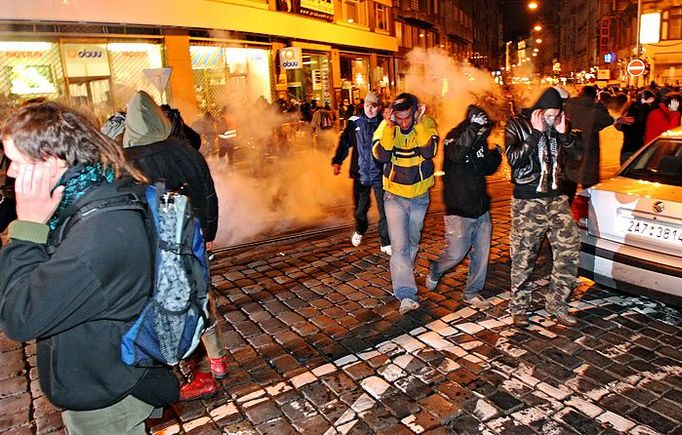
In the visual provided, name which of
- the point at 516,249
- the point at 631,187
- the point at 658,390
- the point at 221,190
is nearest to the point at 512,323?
the point at 516,249

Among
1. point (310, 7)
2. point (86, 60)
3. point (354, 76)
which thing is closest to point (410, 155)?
point (86, 60)

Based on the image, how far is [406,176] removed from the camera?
4.84m

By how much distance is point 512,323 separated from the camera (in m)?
4.53

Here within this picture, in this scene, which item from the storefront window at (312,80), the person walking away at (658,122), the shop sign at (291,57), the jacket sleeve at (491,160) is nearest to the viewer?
the jacket sleeve at (491,160)

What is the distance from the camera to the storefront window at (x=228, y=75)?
1831 centimetres

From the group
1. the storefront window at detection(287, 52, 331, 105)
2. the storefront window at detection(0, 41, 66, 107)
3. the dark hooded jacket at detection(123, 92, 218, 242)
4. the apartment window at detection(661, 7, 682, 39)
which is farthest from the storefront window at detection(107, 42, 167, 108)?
the apartment window at detection(661, 7, 682, 39)

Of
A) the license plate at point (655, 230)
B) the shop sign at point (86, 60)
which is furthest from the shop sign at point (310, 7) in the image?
the license plate at point (655, 230)

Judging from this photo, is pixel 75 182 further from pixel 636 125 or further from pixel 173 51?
pixel 173 51

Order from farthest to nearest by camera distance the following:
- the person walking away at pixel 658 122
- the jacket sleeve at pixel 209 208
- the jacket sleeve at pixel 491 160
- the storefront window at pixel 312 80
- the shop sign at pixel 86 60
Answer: the storefront window at pixel 312 80
the shop sign at pixel 86 60
the person walking away at pixel 658 122
the jacket sleeve at pixel 491 160
the jacket sleeve at pixel 209 208

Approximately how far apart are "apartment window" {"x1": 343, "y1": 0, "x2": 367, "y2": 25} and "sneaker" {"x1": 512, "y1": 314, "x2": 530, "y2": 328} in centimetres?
2591

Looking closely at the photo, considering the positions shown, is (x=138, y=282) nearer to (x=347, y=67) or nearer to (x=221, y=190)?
(x=221, y=190)

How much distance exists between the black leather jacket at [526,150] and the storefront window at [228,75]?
15.4 m

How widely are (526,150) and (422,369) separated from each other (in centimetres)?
183

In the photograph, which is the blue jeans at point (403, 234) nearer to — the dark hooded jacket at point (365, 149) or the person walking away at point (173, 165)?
the dark hooded jacket at point (365, 149)
